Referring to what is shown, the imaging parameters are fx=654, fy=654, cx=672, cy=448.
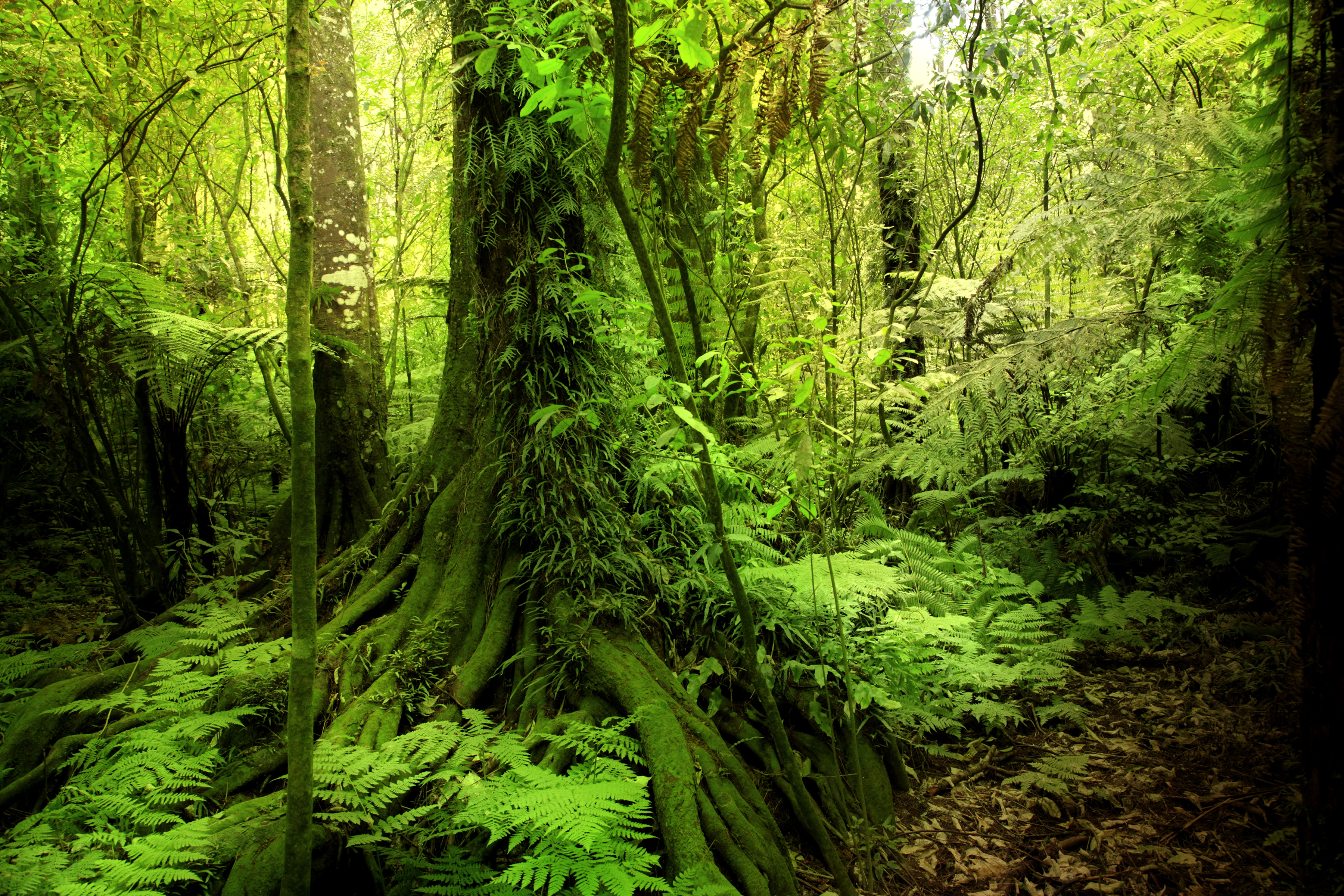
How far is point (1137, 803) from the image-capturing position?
3.01m

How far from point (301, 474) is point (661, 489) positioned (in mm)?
2035

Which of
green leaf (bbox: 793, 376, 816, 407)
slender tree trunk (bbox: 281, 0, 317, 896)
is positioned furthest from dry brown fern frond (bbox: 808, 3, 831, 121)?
slender tree trunk (bbox: 281, 0, 317, 896)

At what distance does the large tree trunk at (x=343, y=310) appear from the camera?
4582 millimetres

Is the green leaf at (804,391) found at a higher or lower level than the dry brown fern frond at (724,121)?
lower

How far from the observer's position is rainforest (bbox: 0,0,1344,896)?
82.4 inches

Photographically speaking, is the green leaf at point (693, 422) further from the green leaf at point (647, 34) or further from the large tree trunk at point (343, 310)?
the large tree trunk at point (343, 310)

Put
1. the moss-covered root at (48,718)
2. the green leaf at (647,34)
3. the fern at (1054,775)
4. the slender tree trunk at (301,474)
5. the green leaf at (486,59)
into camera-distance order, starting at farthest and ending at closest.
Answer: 1. the fern at (1054,775)
2. the moss-covered root at (48,718)
3. the green leaf at (486,59)
4. the slender tree trunk at (301,474)
5. the green leaf at (647,34)

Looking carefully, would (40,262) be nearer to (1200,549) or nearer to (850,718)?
(850,718)

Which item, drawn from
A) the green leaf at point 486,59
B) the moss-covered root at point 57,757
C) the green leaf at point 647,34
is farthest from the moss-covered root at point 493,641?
the green leaf at point 647,34

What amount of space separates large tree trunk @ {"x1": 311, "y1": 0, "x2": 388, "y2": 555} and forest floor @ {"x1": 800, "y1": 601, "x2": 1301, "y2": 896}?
12.2 ft

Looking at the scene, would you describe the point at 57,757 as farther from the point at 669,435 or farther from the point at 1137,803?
the point at 1137,803

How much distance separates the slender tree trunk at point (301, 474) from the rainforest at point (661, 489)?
0.05 ft

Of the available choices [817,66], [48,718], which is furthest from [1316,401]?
[48,718]

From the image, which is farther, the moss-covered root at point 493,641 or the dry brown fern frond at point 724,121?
the moss-covered root at point 493,641
